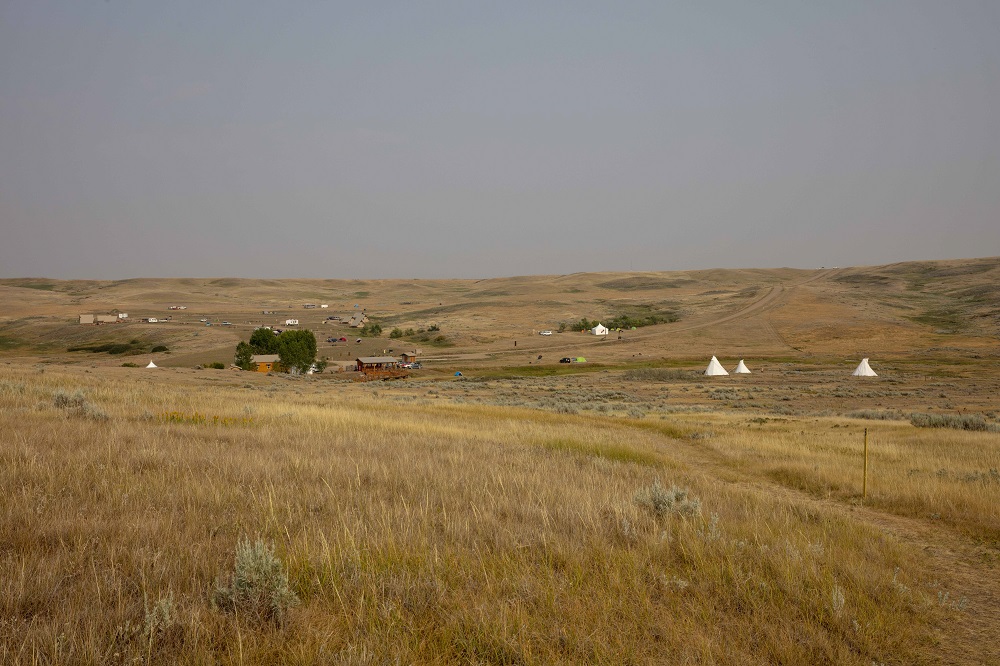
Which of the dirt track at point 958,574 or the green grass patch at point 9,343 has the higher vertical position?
the dirt track at point 958,574

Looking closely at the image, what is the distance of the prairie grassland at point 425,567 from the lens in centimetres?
349

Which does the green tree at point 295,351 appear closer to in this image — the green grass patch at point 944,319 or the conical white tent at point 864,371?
the conical white tent at point 864,371

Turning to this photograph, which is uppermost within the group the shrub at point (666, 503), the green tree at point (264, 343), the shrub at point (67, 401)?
the shrub at point (67, 401)

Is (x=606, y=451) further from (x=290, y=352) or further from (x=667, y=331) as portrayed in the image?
(x=667, y=331)

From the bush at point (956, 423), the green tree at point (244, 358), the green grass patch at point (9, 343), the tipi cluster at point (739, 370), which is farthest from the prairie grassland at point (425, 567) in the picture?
the green grass patch at point (9, 343)

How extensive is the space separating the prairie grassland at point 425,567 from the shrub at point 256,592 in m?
0.05

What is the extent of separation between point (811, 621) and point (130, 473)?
671cm

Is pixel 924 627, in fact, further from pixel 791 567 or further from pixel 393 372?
pixel 393 372

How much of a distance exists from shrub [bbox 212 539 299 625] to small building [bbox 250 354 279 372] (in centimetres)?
7111

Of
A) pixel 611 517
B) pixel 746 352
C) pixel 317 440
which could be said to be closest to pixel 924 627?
pixel 611 517

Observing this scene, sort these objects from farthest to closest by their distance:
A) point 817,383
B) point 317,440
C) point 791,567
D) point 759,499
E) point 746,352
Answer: point 746,352
point 817,383
point 317,440
point 759,499
point 791,567

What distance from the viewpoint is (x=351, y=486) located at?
674cm

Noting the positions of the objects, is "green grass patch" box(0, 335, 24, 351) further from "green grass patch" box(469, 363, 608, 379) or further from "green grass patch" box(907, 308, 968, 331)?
"green grass patch" box(907, 308, 968, 331)

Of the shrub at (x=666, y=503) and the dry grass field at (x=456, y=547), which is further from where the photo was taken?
the shrub at (x=666, y=503)
